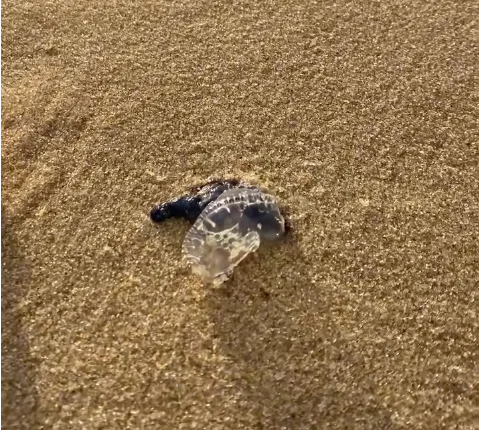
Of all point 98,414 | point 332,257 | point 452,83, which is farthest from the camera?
point 452,83

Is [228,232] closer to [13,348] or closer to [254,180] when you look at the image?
[254,180]

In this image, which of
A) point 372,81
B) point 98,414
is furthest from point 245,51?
point 98,414

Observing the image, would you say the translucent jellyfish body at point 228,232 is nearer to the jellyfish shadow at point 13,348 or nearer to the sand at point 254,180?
the sand at point 254,180

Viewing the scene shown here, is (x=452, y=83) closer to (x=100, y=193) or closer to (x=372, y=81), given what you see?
(x=372, y=81)

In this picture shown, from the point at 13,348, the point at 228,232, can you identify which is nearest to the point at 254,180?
the point at 228,232

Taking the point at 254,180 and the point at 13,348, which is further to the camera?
the point at 254,180

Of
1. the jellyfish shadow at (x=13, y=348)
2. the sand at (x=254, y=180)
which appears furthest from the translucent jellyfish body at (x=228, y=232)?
the jellyfish shadow at (x=13, y=348)

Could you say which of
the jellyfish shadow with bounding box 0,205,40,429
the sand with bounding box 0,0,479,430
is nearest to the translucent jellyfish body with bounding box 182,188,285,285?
the sand with bounding box 0,0,479,430
